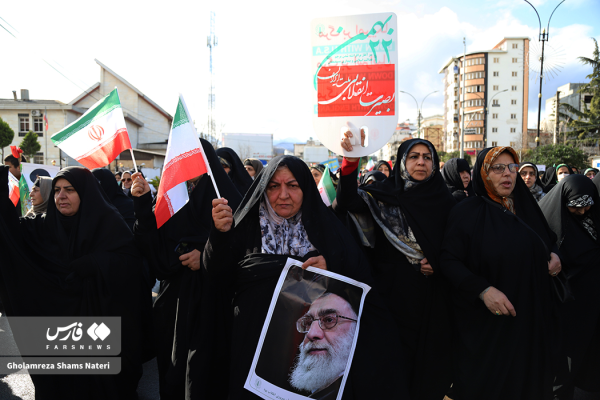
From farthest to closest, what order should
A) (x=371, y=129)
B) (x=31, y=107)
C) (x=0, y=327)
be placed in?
(x=31, y=107), (x=0, y=327), (x=371, y=129)

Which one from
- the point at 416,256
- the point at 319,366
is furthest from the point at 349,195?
the point at 319,366

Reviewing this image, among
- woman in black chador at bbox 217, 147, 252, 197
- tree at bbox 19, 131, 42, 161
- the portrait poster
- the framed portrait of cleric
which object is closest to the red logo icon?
woman in black chador at bbox 217, 147, 252, 197

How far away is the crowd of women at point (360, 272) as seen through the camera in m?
1.99

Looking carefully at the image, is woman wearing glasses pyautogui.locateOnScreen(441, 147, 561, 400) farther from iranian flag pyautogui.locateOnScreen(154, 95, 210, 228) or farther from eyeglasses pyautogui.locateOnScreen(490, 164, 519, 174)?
iranian flag pyautogui.locateOnScreen(154, 95, 210, 228)

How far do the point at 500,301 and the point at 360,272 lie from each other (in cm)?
87

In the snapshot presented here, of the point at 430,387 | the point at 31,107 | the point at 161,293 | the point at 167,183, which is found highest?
the point at 31,107

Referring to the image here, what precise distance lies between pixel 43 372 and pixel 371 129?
9.51ft

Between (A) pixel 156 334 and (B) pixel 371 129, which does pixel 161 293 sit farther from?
(B) pixel 371 129

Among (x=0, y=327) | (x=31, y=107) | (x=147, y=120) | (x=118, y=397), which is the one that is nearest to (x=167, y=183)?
(x=118, y=397)

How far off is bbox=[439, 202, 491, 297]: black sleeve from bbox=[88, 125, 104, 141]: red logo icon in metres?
2.52

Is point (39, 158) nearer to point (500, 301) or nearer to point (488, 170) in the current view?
point (488, 170)

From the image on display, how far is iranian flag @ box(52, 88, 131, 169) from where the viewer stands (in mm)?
2812

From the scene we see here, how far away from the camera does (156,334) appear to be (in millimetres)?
2924

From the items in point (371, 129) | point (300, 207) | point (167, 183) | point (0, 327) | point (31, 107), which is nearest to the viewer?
point (300, 207)
